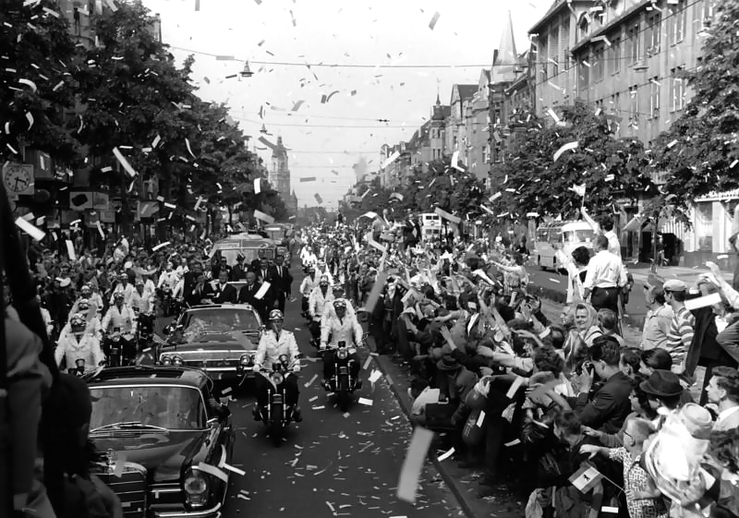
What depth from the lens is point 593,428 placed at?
22.7 feet

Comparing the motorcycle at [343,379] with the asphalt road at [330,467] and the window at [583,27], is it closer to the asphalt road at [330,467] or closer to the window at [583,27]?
the asphalt road at [330,467]

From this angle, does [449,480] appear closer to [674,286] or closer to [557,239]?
[674,286]

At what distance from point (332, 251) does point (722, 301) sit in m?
35.5

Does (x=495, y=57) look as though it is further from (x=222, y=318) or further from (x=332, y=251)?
(x=222, y=318)

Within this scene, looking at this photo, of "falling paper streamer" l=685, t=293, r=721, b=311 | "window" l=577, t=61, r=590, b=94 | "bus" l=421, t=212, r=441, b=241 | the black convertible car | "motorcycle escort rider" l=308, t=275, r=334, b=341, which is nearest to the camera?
the black convertible car

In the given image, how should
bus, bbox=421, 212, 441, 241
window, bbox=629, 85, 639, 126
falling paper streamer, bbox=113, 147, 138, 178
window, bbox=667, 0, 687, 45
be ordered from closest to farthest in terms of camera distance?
1. falling paper streamer, bbox=113, 147, 138, 178
2. window, bbox=667, 0, 687, 45
3. window, bbox=629, 85, 639, 126
4. bus, bbox=421, 212, 441, 241

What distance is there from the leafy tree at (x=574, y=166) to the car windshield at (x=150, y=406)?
37.9m

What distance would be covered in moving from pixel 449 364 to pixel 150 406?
127 inches

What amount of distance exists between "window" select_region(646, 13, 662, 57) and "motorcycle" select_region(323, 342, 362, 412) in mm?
41714

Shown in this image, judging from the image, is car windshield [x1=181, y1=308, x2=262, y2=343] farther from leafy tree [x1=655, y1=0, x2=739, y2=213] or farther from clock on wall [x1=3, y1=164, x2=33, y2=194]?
leafy tree [x1=655, y1=0, x2=739, y2=213]

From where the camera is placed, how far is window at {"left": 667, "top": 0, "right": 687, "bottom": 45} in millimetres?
48156

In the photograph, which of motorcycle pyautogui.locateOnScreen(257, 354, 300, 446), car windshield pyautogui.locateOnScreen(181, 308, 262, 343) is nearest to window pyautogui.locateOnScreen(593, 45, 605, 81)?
car windshield pyautogui.locateOnScreen(181, 308, 262, 343)

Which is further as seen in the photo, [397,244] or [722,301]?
[397,244]

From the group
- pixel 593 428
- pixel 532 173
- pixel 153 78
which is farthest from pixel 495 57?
pixel 593 428
